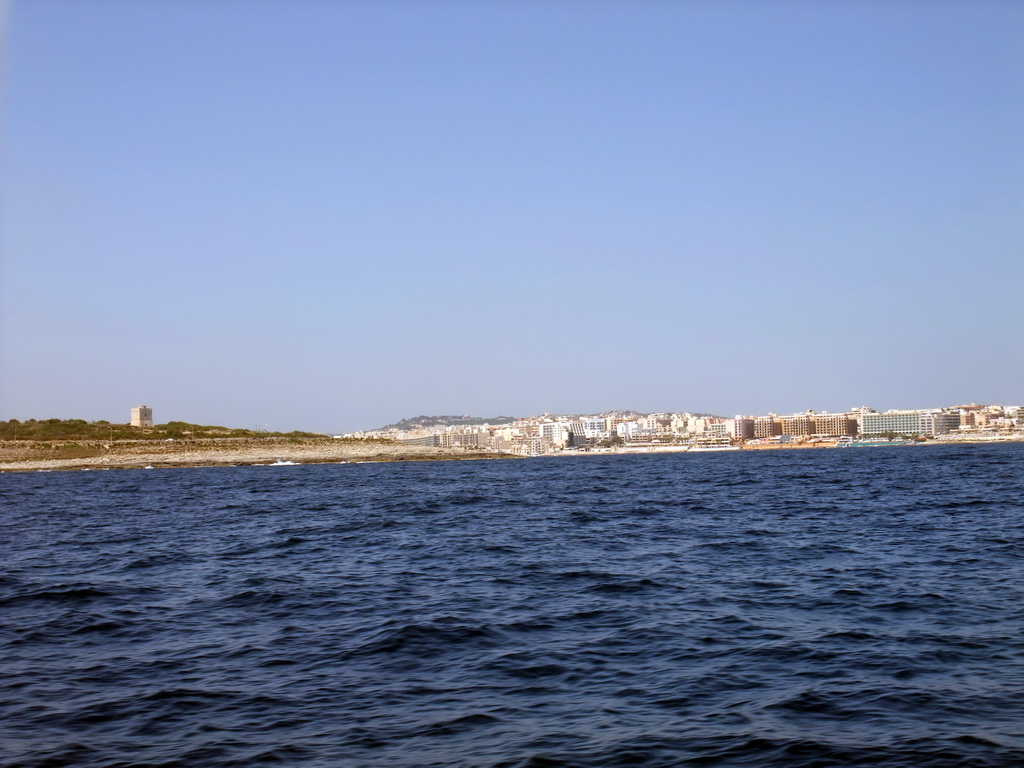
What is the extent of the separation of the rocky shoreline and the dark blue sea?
250 feet

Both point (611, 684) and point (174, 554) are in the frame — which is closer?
point (611, 684)

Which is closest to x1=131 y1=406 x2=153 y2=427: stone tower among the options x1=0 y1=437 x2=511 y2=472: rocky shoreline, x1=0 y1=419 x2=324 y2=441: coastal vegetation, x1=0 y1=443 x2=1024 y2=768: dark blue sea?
x1=0 y1=419 x2=324 y2=441: coastal vegetation

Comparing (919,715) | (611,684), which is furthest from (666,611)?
(919,715)

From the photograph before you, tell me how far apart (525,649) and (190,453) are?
98503mm

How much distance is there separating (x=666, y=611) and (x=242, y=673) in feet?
17.8

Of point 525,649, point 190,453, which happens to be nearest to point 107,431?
point 190,453

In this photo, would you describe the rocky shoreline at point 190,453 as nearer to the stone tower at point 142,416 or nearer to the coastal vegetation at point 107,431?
the coastal vegetation at point 107,431

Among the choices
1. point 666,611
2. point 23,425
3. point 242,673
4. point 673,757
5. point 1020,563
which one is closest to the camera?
point 673,757

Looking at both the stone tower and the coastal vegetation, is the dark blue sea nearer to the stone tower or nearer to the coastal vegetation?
the coastal vegetation

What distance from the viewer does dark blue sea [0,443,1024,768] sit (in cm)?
684

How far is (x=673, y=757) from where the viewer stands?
254 inches

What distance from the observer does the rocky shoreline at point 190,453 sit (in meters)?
90.3

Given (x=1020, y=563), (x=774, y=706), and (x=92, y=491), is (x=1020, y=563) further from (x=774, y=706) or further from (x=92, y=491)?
(x=92, y=491)

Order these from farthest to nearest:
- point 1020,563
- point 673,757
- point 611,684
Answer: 1. point 1020,563
2. point 611,684
3. point 673,757
